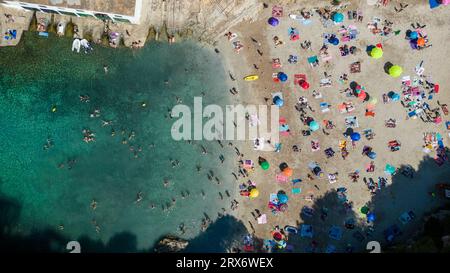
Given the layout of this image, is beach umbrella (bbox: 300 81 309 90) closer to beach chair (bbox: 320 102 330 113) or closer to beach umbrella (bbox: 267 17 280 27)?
beach chair (bbox: 320 102 330 113)

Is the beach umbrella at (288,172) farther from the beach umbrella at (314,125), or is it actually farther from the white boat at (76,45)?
the white boat at (76,45)

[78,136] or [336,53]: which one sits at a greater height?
[336,53]

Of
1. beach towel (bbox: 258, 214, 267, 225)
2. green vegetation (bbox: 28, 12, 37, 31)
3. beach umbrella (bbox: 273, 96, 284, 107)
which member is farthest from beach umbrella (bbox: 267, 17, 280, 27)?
green vegetation (bbox: 28, 12, 37, 31)

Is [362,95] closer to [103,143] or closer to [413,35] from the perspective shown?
[413,35]

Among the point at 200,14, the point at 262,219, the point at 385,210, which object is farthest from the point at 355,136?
the point at 200,14

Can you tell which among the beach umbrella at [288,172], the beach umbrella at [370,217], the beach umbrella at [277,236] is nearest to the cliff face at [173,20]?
the beach umbrella at [288,172]

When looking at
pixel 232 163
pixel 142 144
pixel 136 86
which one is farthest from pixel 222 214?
pixel 136 86

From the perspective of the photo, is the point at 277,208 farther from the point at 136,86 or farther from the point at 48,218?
the point at 48,218
